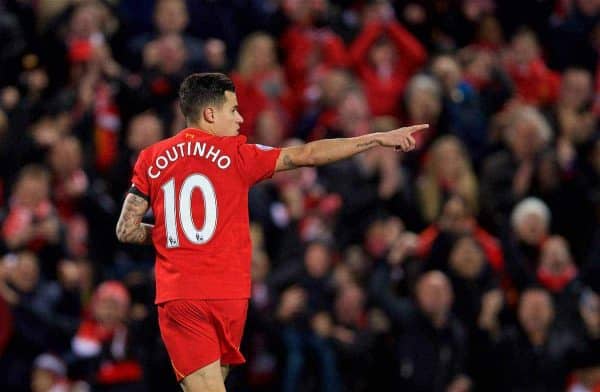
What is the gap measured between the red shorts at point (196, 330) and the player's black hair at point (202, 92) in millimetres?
960

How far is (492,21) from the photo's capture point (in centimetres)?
1612

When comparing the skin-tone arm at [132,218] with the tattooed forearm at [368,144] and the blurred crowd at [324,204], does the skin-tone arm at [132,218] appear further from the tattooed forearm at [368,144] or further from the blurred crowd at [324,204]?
the blurred crowd at [324,204]

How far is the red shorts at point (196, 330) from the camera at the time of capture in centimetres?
777

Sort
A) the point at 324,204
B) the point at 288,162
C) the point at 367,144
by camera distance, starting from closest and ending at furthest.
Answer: the point at 367,144 → the point at 288,162 → the point at 324,204

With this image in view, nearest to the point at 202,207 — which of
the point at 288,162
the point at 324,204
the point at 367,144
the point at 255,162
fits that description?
the point at 255,162

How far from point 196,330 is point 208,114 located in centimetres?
110

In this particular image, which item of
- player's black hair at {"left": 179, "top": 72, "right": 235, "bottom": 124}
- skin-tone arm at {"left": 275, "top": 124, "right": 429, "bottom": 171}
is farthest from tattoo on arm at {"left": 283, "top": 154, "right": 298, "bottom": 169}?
player's black hair at {"left": 179, "top": 72, "right": 235, "bottom": 124}

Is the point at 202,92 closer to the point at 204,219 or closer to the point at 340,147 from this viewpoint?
the point at 204,219

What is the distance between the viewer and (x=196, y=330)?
7781 millimetres

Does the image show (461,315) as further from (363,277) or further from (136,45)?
(136,45)

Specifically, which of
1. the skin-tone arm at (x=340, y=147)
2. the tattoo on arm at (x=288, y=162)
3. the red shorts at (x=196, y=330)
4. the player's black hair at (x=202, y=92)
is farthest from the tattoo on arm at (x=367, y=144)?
the red shorts at (x=196, y=330)

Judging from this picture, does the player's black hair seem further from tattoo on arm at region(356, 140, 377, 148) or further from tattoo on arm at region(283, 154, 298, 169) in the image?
tattoo on arm at region(356, 140, 377, 148)

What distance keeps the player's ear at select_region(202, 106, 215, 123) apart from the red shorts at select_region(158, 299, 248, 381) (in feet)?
3.03

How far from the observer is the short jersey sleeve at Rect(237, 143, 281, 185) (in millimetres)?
7820
